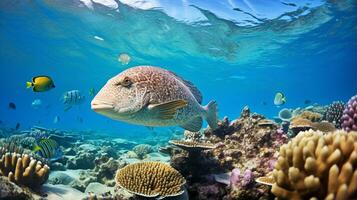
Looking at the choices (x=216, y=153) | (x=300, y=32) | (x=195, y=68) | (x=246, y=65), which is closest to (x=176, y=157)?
(x=216, y=153)

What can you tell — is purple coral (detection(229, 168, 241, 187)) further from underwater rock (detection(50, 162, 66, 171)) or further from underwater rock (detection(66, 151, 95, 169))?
underwater rock (detection(66, 151, 95, 169))

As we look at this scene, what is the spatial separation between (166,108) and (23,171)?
3399 mm

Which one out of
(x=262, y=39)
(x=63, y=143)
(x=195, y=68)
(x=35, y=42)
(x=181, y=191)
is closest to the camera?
(x=181, y=191)

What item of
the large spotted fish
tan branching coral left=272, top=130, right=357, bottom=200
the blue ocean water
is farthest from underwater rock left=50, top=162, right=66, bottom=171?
the blue ocean water

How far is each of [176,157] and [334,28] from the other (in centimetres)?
2962

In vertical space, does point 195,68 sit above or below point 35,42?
above

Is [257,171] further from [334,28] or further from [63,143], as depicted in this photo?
[334,28]

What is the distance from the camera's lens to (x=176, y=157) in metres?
5.10

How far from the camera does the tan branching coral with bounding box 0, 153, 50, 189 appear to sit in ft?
17.2

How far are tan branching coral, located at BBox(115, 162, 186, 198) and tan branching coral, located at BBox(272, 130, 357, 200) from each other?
5.35 ft

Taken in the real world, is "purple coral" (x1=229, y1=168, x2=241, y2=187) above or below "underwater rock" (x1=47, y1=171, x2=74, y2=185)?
above

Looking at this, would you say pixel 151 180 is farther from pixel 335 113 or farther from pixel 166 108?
pixel 335 113

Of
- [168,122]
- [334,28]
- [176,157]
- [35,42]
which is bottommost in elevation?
[176,157]

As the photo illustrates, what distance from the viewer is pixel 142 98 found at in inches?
149
